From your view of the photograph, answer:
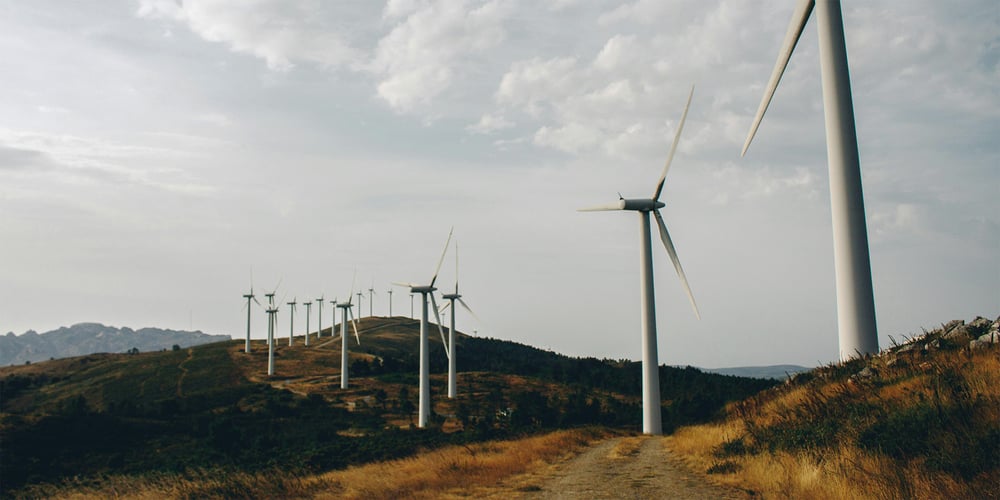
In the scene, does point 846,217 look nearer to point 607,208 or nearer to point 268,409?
point 607,208

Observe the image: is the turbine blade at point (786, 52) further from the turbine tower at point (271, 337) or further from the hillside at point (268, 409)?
the turbine tower at point (271, 337)

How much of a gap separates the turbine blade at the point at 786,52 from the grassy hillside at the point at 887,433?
10.2m

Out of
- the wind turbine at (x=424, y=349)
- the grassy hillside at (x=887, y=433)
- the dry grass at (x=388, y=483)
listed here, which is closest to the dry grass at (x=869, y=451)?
the grassy hillside at (x=887, y=433)

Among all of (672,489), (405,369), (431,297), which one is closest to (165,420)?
(431,297)

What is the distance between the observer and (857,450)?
17219 millimetres

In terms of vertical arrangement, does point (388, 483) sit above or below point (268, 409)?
above

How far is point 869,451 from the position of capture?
658 inches

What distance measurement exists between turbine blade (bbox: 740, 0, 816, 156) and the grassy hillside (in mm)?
10150

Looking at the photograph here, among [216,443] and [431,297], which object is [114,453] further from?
[431,297]

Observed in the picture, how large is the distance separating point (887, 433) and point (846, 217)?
972 cm

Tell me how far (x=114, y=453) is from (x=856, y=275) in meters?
65.7

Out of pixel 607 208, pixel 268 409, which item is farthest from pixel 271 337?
pixel 607 208

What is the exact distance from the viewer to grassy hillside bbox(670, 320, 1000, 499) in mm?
13938

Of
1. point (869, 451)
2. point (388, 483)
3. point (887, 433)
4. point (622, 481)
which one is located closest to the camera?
point (869, 451)
